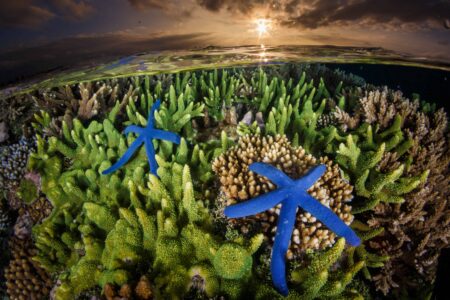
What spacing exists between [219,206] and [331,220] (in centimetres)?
147

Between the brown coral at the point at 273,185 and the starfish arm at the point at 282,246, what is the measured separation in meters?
0.43

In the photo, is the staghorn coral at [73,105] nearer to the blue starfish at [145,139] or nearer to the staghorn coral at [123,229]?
the staghorn coral at [123,229]

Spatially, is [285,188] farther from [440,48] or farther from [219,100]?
[440,48]

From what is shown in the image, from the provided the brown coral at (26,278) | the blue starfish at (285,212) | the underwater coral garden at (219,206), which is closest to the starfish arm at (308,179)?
the blue starfish at (285,212)

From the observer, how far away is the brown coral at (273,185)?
336 centimetres

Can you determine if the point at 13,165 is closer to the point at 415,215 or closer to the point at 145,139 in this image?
the point at 145,139

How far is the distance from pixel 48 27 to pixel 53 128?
92.0 inches

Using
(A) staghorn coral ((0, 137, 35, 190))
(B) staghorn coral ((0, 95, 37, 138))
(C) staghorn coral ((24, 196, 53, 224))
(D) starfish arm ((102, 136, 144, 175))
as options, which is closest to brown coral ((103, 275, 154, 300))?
(D) starfish arm ((102, 136, 144, 175))

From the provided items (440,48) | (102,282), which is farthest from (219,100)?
(440,48)

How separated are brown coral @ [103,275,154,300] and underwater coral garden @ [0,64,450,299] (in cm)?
1

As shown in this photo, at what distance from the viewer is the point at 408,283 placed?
4203 millimetres

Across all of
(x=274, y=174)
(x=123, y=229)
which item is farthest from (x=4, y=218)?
(x=274, y=174)

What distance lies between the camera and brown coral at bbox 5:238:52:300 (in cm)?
473

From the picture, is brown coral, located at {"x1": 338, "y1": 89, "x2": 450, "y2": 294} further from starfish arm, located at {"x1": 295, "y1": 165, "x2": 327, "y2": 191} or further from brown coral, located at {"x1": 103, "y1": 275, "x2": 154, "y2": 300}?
brown coral, located at {"x1": 103, "y1": 275, "x2": 154, "y2": 300}
